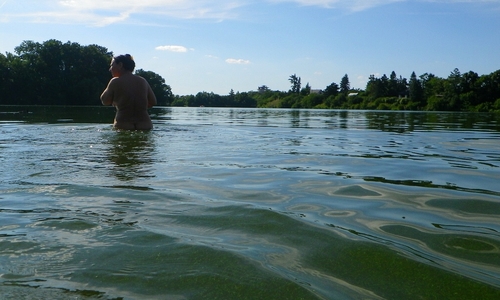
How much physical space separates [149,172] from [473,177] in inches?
123

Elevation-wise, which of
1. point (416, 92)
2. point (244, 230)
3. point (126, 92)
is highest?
point (416, 92)

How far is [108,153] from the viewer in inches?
233

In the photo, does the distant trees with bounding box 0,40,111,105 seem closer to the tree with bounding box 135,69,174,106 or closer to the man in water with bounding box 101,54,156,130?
the tree with bounding box 135,69,174,106

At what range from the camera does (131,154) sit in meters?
5.84

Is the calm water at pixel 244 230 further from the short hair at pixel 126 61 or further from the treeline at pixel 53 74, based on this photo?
the treeline at pixel 53 74

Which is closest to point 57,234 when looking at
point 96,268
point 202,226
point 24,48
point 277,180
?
point 96,268

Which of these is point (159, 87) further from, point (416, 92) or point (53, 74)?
A: point (416, 92)

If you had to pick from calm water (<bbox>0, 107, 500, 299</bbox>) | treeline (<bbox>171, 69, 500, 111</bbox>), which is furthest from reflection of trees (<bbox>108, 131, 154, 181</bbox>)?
treeline (<bbox>171, 69, 500, 111</bbox>)

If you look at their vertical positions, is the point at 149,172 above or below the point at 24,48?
below

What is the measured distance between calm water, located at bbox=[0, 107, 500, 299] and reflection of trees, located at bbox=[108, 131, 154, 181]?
57mm

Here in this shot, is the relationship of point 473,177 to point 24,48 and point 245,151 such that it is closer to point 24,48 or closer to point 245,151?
point 245,151

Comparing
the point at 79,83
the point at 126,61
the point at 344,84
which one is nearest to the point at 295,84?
the point at 344,84

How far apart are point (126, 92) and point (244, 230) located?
6521mm

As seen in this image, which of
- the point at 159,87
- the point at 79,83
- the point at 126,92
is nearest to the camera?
the point at 126,92
